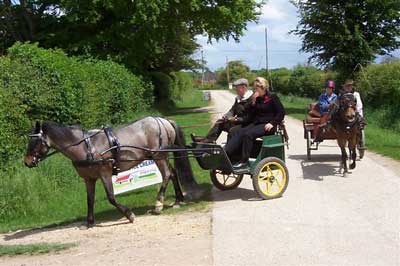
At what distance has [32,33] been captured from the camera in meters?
32.6

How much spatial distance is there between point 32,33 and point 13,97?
22669 mm

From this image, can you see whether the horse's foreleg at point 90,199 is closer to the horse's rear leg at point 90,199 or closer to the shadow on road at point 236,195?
the horse's rear leg at point 90,199

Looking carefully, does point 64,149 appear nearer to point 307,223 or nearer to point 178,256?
point 178,256

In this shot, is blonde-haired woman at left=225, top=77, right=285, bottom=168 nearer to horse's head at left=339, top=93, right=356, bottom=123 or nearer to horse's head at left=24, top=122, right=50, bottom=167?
horse's head at left=339, top=93, right=356, bottom=123

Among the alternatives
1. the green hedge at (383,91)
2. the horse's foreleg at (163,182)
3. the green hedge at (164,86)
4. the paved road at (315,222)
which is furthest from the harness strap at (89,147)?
the green hedge at (164,86)

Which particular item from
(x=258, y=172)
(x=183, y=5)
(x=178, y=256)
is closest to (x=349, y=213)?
(x=258, y=172)

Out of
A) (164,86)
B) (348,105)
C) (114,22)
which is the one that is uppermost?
(114,22)

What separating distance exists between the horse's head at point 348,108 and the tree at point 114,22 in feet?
66.2

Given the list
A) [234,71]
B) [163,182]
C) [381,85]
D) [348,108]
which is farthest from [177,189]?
[234,71]

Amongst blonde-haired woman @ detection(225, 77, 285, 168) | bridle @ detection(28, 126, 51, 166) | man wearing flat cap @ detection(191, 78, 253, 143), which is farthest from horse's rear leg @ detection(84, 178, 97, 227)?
blonde-haired woman @ detection(225, 77, 285, 168)

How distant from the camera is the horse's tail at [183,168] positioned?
957cm

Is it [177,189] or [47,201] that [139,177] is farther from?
[47,201]

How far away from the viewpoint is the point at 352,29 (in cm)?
3238

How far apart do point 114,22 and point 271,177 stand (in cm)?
2524
